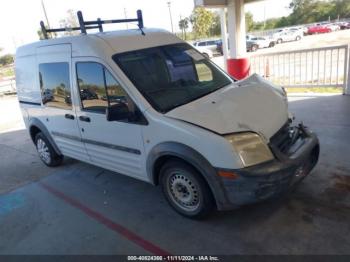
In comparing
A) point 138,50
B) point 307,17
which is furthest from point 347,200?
point 307,17

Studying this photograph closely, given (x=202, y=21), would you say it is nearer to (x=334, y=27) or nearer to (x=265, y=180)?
(x=334, y=27)

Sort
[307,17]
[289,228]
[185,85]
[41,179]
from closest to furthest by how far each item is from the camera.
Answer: [289,228]
[185,85]
[41,179]
[307,17]

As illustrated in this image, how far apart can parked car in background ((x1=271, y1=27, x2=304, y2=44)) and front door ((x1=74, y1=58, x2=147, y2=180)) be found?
33611 mm

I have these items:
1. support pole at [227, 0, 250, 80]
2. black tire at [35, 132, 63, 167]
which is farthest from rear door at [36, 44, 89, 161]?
support pole at [227, 0, 250, 80]

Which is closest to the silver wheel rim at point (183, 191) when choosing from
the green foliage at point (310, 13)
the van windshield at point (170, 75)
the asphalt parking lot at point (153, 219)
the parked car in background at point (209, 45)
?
the asphalt parking lot at point (153, 219)

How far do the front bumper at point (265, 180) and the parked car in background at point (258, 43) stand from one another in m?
28.5

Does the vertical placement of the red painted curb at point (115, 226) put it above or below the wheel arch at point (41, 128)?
below

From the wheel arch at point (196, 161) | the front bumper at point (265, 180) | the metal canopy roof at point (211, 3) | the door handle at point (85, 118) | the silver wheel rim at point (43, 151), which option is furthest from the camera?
the metal canopy roof at point (211, 3)

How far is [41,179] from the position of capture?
16.9 feet

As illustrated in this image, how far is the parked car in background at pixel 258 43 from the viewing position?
2962cm

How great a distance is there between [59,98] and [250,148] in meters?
3.00

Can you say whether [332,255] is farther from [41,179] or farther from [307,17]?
[307,17]

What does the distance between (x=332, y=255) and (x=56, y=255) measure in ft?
8.74

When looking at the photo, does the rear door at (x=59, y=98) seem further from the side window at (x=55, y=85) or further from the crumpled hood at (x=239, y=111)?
the crumpled hood at (x=239, y=111)
